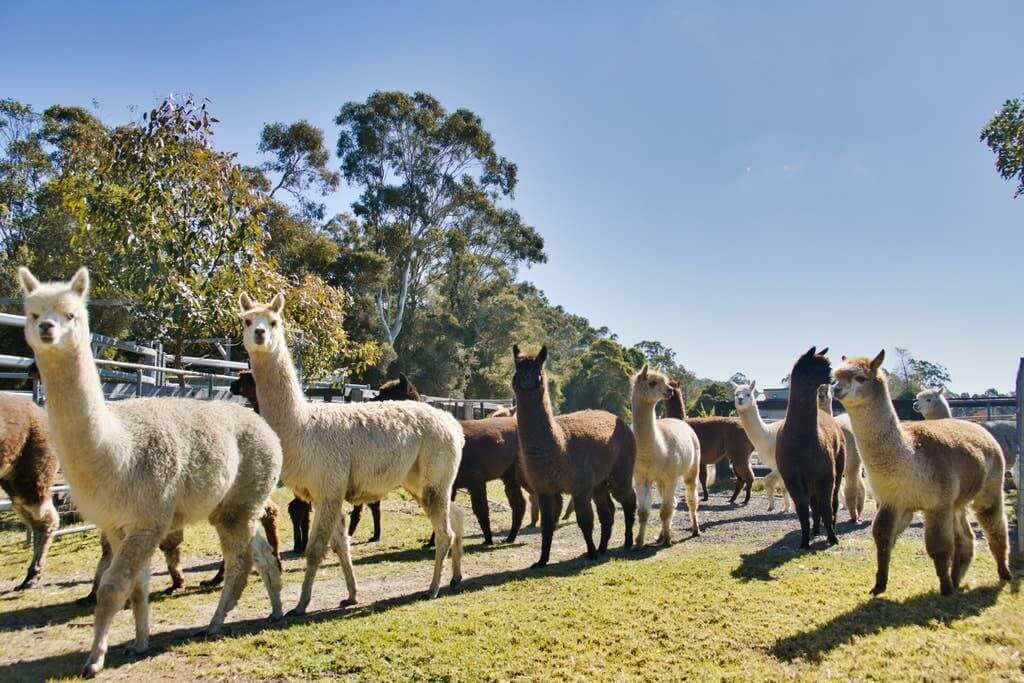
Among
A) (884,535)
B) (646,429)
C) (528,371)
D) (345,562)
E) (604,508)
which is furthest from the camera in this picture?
(646,429)

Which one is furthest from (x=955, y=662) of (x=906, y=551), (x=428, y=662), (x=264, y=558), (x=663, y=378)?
(x=663, y=378)

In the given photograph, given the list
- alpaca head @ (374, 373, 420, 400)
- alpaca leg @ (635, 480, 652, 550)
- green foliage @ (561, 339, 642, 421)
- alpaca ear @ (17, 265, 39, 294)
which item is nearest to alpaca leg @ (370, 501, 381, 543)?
alpaca head @ (374, 373, 420, 400)

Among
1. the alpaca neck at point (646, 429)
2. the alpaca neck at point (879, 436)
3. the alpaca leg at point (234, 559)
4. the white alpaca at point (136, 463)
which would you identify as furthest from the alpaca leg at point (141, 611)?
the alpaca neck at point (646, 429)

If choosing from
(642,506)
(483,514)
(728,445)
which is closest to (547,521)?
(483,514)

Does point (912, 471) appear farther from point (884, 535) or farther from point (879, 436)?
point (884, 535)

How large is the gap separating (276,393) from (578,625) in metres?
3.26

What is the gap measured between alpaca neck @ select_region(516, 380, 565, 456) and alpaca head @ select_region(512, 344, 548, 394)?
11 centimetres

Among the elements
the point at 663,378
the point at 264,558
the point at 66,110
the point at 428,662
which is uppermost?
the point at 66,110

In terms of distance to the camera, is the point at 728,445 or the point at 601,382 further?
the point at 601,382

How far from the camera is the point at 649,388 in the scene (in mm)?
10000

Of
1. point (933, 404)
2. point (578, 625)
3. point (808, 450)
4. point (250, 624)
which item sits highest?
point (933, 404)

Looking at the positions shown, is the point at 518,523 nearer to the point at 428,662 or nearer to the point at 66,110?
the point at 428,662

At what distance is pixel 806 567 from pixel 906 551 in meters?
2.04

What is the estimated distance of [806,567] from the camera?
743 centimetres
